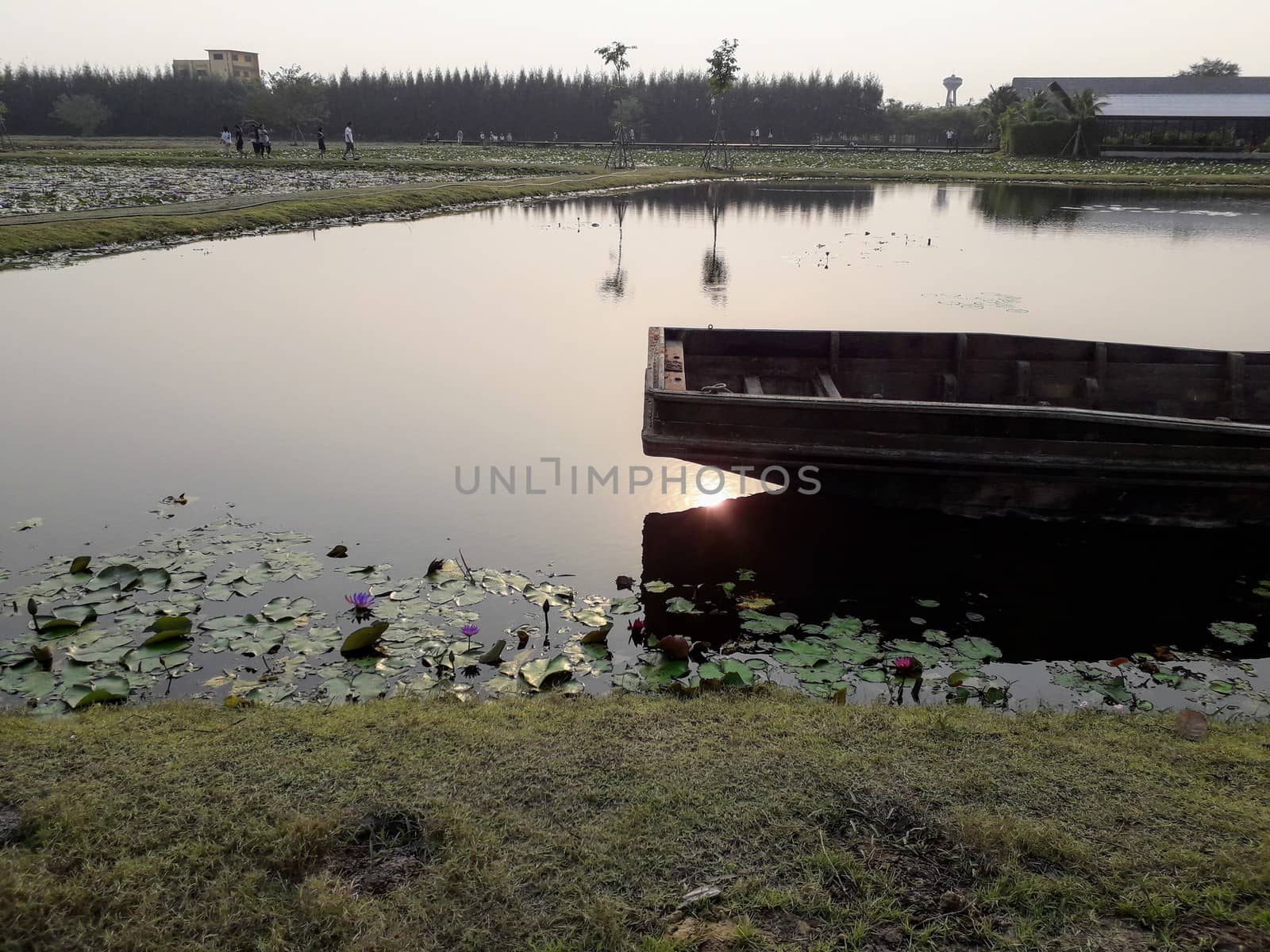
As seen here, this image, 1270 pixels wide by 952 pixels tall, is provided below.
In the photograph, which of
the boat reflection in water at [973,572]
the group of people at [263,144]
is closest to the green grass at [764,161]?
the group of people at [263,144]

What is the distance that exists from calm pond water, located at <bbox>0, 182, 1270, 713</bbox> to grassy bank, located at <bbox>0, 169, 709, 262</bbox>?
5.72ft

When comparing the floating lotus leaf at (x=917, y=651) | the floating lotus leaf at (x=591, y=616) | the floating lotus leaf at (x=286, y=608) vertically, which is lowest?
the floating lotus leaf at (x=917, y=651)

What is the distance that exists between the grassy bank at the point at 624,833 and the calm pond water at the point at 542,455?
983 millimetres

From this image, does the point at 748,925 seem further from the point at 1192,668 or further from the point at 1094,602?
the point at 1094,602

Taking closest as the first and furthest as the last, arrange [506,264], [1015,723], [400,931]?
[400,931], [1015,723], [506,264]

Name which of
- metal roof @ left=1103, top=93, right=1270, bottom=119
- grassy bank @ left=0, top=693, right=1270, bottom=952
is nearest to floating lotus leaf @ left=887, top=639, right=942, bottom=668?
grassy bank @ left=0, top=693, right=1270, bottom=952

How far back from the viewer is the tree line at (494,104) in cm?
7281

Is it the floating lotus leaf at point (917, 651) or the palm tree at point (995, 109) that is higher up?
the palm tree at point (995, 109)

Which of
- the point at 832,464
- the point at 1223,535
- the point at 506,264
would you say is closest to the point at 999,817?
the point at 832,464

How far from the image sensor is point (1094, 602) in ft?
19.9

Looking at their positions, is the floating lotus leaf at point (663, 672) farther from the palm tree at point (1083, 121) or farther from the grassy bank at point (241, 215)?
the palm tree at point (1083, 121)

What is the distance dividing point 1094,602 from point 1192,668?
0.92 metres

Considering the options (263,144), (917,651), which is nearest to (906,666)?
(917,651)

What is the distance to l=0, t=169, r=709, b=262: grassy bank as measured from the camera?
18.5 metres
